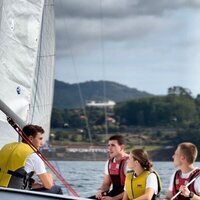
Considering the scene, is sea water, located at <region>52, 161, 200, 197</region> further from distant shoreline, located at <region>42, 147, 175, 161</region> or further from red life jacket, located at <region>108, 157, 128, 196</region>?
red life jacket, located at <region>108, 157, 128, 196</region>

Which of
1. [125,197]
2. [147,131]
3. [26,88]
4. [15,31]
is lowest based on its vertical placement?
[125,197]

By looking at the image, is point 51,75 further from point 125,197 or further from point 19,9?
point 125,197

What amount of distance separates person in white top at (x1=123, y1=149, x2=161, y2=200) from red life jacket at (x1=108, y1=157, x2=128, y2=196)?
77cm

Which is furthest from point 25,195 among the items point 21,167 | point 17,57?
point 17,57

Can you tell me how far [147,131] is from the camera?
54812mm

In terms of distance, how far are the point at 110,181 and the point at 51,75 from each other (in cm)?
305

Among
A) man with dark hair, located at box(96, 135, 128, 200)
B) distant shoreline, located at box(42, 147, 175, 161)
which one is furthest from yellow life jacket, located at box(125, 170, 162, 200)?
distant shoreline, located at box(42, 147, 175, 161)

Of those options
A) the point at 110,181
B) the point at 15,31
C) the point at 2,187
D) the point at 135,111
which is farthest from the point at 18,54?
the point at 135,111

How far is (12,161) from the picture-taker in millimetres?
7637

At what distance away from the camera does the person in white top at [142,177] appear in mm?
7762

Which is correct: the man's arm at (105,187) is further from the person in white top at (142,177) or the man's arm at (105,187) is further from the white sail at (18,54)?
the white sail at (18,54)

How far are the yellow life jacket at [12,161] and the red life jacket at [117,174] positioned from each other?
4.19 ft

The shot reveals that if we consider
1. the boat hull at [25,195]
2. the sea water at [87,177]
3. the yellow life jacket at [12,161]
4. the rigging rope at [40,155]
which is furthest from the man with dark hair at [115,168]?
the sea water at [87,177]

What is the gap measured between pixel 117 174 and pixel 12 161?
1.45 meters
